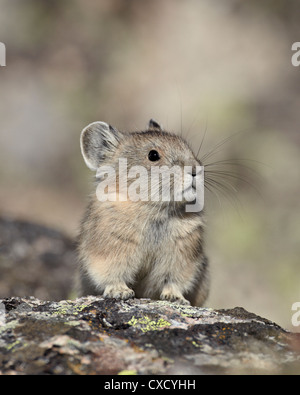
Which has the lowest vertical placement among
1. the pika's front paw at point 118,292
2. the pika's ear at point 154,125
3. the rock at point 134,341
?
the rock at point 134,341

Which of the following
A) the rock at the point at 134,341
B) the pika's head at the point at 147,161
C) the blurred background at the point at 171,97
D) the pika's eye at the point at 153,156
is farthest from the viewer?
the blurred background at the point at 171,97

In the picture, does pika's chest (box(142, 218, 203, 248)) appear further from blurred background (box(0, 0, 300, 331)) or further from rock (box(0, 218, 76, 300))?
blurred background (box(0, 0, 300, 331))

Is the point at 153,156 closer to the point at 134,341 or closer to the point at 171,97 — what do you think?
the point at 134,341

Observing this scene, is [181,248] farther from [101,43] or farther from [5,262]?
[101,43]

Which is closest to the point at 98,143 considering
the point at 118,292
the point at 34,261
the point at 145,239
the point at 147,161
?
the point at 147,161

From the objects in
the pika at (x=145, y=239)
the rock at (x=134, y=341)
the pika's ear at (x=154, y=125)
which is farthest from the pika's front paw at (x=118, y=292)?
the pika's ear at (x=154, y=125)

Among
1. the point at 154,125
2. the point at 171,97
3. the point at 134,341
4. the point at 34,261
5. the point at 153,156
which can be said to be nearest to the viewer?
the point at 134,341

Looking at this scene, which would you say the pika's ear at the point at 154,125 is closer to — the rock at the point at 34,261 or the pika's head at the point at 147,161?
the pika's head at the point at 147,161
